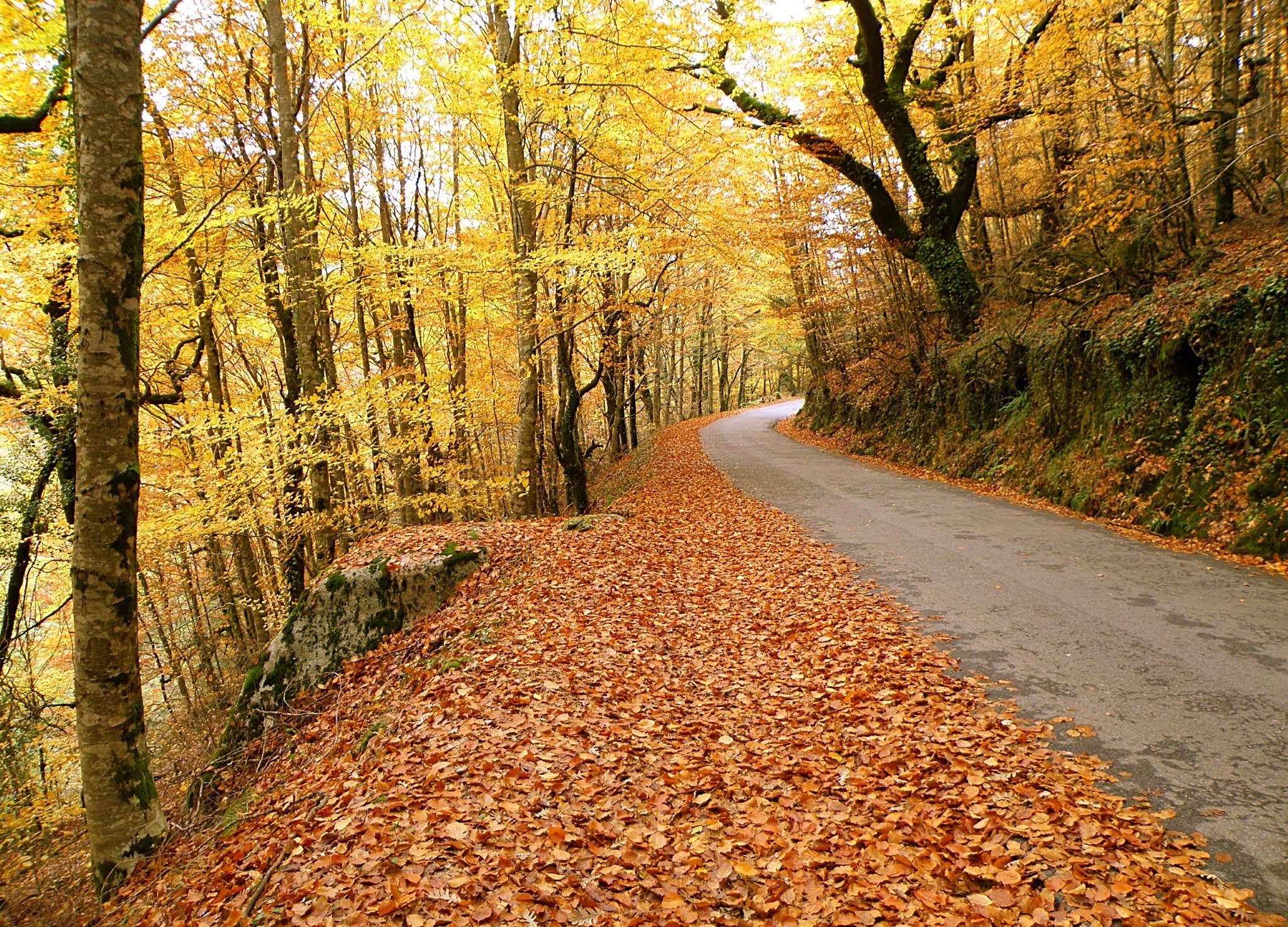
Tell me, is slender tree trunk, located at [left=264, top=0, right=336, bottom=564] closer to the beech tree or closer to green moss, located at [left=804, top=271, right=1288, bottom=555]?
the beech tree

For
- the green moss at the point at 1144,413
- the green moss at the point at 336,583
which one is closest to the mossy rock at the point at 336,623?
the green moss at the point at 336,583

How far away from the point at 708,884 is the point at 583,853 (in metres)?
0.72

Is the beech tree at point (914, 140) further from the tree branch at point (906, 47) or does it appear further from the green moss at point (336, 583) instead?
the green moss at point (336, 583)

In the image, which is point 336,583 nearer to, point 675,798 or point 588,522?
point 588,522

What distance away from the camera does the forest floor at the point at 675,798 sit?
3.19m

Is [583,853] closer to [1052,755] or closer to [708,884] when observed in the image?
[708,884]

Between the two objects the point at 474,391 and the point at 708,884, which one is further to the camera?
the point at 474,391

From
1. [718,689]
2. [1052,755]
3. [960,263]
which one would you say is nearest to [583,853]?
[718,689]

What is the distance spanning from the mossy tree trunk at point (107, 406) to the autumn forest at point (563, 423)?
0.09 feet

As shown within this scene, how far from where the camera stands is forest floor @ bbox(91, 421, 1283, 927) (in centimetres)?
319

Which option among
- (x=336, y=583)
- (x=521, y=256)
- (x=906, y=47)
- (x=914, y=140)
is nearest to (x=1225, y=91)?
(x=914, y=140)

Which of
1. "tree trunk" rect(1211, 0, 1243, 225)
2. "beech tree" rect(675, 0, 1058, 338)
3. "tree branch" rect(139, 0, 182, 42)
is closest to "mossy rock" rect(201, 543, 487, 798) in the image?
"tree branch" rect(139, 0, 182, 42)

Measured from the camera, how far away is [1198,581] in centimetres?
644

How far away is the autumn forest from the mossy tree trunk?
3 centimetres
